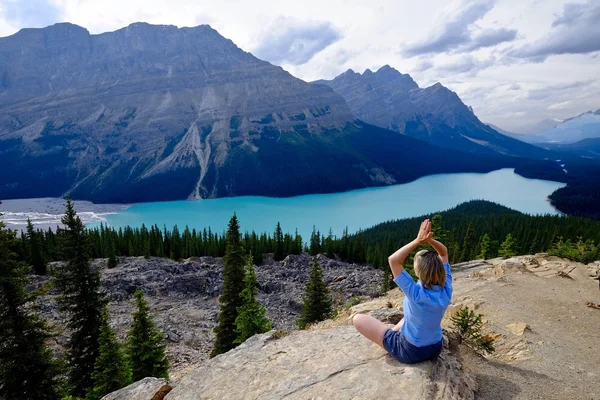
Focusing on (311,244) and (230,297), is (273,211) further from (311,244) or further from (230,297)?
(230,297)

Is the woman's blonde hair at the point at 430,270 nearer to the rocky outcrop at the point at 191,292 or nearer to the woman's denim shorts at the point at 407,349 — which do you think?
the woman's denim shorts at the point at 407,349

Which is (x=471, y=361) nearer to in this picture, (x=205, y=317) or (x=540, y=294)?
(x=540, y=294)

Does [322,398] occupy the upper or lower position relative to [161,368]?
upper

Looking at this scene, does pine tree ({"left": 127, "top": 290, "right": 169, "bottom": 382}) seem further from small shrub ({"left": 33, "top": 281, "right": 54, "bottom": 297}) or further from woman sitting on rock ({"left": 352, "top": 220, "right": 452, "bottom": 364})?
woman sitting on rock ({"left": 352, "top": 220, "right": 452, "bottom": 364})

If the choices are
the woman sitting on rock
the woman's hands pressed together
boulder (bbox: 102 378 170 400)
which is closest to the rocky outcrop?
boulder (bbox: 102 378 170 400)

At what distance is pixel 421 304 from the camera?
17.8 feet

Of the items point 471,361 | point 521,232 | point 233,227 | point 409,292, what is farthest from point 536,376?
point 521,232

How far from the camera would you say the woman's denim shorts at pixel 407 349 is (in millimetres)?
6035

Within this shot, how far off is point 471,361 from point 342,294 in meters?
37.5

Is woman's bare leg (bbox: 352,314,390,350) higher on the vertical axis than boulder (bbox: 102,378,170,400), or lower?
higher

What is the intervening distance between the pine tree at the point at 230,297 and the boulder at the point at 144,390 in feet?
48.5

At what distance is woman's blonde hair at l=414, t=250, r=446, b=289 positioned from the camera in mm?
5328

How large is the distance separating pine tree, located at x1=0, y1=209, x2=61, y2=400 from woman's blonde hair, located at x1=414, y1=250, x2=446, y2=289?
15.7m

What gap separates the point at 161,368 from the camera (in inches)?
678
